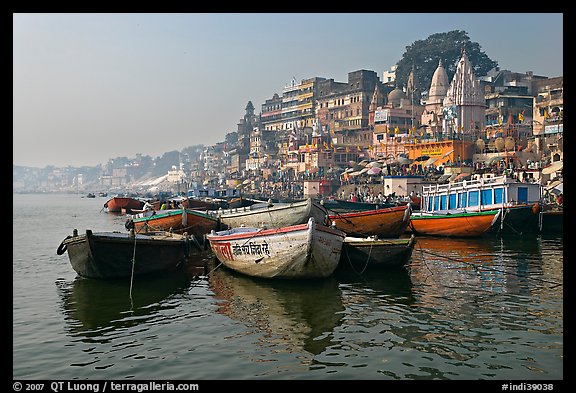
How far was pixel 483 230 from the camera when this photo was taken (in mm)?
27062

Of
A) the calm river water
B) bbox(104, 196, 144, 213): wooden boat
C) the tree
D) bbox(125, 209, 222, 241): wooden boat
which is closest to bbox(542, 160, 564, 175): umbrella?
the calm river water

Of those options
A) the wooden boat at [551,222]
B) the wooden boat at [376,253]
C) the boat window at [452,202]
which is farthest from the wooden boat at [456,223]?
the wooden boat at [376,253]

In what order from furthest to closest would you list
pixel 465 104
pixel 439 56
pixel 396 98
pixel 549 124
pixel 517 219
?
1. pixel 439 56
2. pixel 396 98
3. pixel 465 104
4. pixel 549 124
5. pixel 517 219

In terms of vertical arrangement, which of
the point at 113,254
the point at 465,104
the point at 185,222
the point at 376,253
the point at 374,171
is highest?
the point at 465,104

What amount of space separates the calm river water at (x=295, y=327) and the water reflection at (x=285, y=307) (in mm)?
35

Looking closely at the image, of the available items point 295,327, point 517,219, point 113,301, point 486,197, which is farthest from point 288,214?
point 517,219

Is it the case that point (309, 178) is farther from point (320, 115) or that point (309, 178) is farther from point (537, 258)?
point (537, 258)

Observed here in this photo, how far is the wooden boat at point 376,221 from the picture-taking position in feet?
77.8

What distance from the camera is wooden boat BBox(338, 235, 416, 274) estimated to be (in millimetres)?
16188

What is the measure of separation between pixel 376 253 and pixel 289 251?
3.85 meters

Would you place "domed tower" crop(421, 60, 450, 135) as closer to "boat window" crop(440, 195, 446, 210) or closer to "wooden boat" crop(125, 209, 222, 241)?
"boat window" crop(440, 195, 446, 210)

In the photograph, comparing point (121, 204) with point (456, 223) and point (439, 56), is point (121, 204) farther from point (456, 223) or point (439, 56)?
point (439, 56)

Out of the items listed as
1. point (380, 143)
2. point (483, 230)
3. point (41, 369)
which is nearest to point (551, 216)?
point (483, 230)

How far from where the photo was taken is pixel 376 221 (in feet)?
78.0
